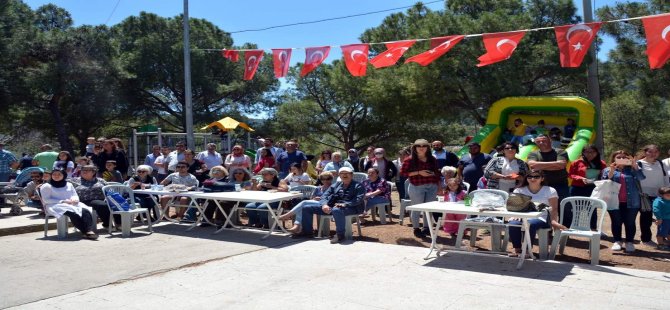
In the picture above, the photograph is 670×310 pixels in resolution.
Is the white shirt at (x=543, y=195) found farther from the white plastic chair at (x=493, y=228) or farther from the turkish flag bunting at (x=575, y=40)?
the turkish flag bunting at (x=575, y=40)

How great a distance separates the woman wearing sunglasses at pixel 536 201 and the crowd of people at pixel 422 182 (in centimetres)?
1

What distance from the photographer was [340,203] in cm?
810

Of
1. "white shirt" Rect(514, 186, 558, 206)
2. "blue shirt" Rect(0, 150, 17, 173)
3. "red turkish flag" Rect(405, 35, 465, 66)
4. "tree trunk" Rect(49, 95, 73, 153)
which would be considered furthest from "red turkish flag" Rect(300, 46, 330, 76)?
"tree trunk" Rect(49, 95, 73, 153)

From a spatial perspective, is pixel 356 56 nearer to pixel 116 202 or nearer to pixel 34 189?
pixel 116 202

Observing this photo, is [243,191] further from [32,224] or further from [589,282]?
[589,282]

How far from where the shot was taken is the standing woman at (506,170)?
25.1ft

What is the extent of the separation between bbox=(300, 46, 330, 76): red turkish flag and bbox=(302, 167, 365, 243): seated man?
3.68 m

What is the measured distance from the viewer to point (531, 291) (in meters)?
5.26

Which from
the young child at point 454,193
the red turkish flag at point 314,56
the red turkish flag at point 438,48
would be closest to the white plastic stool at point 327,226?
the young child at point 454,193

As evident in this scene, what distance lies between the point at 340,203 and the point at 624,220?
12.1ft

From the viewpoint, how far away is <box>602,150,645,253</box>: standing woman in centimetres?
711

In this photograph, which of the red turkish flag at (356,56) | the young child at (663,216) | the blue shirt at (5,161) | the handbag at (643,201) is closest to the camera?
the young child at (663,216)

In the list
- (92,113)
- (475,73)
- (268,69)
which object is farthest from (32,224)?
(268,69)

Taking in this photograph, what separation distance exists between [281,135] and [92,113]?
8.52 m
